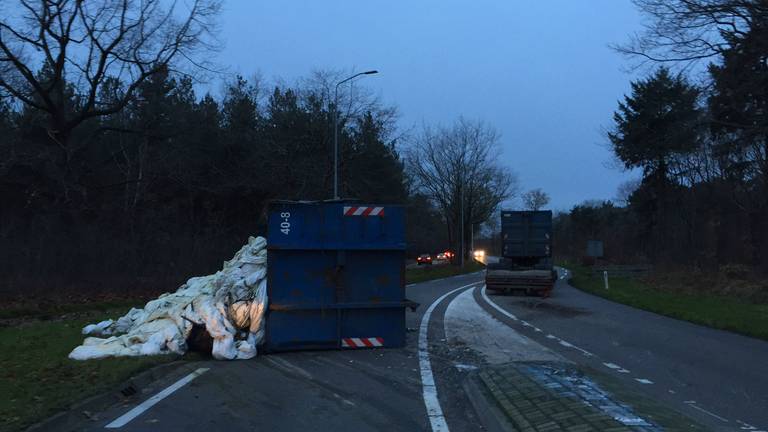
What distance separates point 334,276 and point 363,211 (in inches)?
49.8

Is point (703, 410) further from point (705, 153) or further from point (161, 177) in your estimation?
point (705, 153)

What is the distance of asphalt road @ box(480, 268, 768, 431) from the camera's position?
23.9 ft

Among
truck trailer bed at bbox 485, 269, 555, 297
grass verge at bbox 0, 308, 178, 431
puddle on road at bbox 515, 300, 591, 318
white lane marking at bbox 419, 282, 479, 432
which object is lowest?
puddle on road at bbox 515, 300, 591, 318

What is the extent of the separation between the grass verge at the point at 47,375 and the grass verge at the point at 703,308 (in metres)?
12.5

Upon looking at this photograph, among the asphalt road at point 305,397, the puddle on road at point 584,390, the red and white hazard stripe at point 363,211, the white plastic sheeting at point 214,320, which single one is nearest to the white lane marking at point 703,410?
the puddle on road at point 584,390

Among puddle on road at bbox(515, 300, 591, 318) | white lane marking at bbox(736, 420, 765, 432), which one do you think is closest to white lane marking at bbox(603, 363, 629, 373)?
white lane marking at bbox(736, 420, 765, 432)

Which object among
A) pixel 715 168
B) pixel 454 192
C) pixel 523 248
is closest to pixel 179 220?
pixel 523 248

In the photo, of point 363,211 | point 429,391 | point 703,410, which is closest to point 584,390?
point 703,410

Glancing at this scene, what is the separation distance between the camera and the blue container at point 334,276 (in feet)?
35.5

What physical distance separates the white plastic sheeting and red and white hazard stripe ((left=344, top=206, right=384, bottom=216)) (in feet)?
6.00

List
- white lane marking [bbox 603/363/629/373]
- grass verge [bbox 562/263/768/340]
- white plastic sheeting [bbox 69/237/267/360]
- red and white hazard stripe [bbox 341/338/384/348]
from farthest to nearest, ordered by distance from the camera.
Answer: grass verge [bbox 562/263/768/340]
red and white hazard stripe [bbox 341/338/384/348]
white plastic sheeting [bbox 69/237/267/360]
white lane marking [bbox 603/363/629/373]

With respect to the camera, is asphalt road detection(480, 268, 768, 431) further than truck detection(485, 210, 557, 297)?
No

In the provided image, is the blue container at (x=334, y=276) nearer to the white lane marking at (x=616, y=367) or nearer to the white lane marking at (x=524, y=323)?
the white lane marking at (x=524, y=323)

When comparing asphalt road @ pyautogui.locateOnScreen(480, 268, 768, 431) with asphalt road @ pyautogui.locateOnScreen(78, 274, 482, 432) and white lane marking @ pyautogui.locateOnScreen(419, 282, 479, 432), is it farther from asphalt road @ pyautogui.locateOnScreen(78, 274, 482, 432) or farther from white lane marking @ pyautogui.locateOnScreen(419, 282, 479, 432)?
asphalt road @ pyautogui.locateOnScreen(78, 274, 482, 432)
